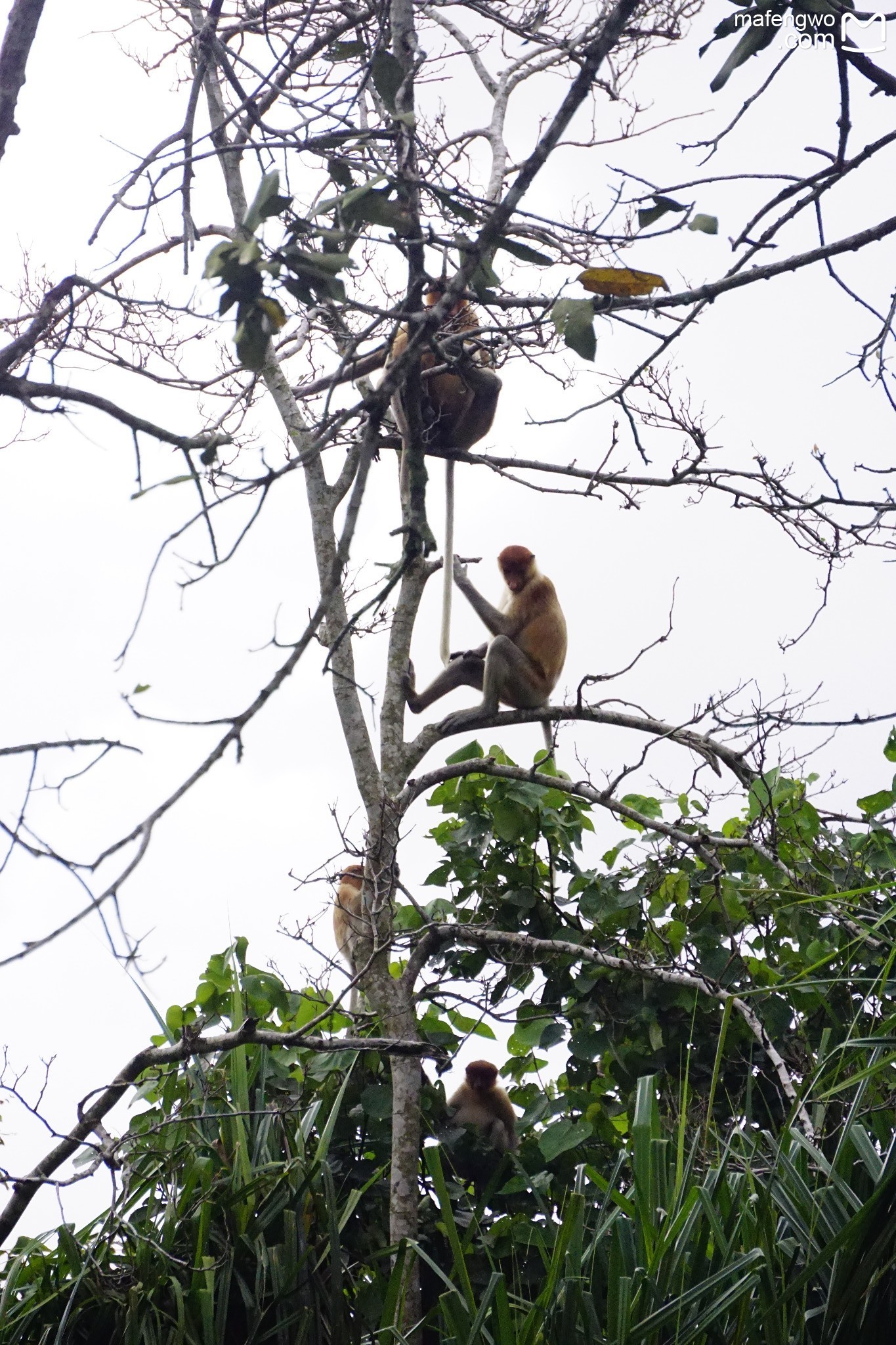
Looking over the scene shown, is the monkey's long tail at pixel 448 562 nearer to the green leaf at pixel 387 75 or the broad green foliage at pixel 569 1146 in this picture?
the broad green foliage at pixel 569 1146

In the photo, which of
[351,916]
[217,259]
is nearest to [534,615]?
[351,916]

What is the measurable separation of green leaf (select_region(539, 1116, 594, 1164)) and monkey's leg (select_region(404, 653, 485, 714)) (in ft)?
7.33

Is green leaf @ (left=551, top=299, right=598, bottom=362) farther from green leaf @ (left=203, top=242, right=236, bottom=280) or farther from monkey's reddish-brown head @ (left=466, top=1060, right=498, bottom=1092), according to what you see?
monkey's reddish-brown head @ (left=466, top=1060, right=498, bottom=1092)

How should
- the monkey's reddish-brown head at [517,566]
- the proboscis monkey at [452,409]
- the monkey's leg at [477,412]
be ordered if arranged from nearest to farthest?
the proboscis monkey at [452,409]
the monkey's leg at [477,412]
the monkey's reddish-brown head at [517,566]

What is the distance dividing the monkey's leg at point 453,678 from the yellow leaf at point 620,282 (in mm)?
3924

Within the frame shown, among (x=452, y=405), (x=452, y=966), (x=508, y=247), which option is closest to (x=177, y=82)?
(x=452, y=405)

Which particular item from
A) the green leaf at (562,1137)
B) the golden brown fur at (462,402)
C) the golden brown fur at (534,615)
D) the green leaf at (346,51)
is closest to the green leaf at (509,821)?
the green leaf at (562,1137)

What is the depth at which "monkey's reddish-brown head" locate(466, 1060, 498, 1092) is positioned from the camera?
231 inches

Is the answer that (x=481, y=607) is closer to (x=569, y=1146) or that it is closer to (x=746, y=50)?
(x=569, y=1146)

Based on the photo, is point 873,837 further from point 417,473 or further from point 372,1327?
point 417,473

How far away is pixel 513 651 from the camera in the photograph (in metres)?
5.73

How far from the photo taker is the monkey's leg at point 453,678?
5824 millimetres

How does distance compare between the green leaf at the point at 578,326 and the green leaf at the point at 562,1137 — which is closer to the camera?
the green leaf at the point at 578,326

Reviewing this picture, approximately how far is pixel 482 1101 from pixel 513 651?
2.20 metres
